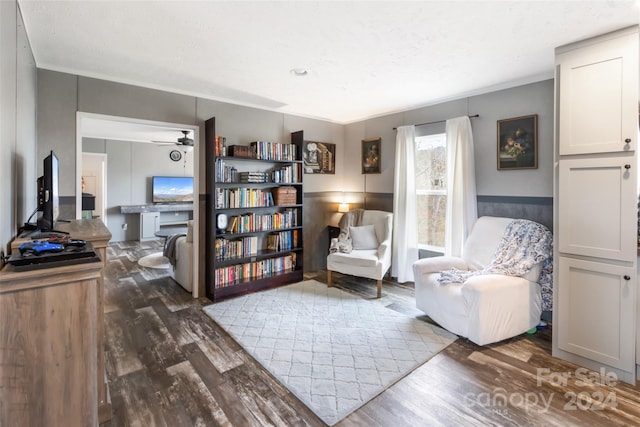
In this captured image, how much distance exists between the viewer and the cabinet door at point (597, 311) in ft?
6.84

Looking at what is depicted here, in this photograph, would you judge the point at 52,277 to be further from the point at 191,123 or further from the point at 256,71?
the point at 191,123

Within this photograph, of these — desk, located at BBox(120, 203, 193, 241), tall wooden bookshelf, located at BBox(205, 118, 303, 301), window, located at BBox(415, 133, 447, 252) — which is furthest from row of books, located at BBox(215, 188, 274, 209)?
desk, located at BBox(120, 203, 193, 241)

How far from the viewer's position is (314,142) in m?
4.80

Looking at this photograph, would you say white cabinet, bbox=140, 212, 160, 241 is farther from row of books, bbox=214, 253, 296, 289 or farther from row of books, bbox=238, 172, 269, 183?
row of books, bbox=238, 172, 269, 183

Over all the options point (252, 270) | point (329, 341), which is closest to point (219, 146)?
point (252, 270)

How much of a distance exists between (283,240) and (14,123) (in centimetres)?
299

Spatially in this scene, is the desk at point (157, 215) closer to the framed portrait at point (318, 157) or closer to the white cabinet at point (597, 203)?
the framed portrait at point (318, 157)

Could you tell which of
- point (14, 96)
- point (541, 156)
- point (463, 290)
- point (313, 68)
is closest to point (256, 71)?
point (313, 68)

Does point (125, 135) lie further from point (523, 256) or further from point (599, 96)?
point (599, 96)

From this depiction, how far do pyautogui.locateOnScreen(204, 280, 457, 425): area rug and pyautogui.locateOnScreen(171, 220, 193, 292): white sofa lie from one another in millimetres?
642

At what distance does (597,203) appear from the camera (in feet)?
7.18

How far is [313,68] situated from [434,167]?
83.2 inches

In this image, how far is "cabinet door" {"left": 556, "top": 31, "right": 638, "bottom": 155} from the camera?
2.05m

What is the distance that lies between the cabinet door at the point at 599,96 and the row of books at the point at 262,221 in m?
→ 3.09
